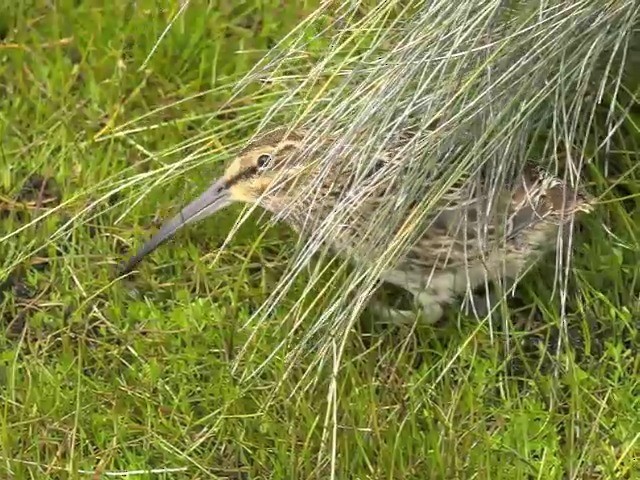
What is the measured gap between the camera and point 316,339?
9.28 feet

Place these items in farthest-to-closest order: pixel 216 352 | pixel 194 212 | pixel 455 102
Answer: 1. pixel 194 212
2. pixel 216 352
3. pixel 455 102

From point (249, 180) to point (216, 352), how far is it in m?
0.42

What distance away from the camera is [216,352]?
9.75 ft

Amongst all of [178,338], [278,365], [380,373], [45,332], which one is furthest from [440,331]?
[45,332]

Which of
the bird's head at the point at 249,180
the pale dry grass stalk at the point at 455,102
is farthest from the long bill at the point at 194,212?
the pale dry grass stalk at the point at 455,102

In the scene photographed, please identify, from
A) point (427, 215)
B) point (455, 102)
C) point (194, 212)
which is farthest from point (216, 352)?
point (455, 102)

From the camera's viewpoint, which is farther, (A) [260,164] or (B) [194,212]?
(B) [194,212]

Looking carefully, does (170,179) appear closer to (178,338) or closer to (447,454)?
(178,338)

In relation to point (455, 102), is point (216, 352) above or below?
below

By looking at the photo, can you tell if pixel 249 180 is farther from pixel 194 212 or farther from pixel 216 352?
pixel 216 352

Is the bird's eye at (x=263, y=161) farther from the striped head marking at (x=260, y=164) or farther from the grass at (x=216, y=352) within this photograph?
the grass at (x=216, y=352)

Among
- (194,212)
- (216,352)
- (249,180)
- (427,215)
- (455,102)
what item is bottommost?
(216,352)

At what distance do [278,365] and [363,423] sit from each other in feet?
0.93

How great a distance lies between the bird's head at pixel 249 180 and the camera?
9.64 feet
